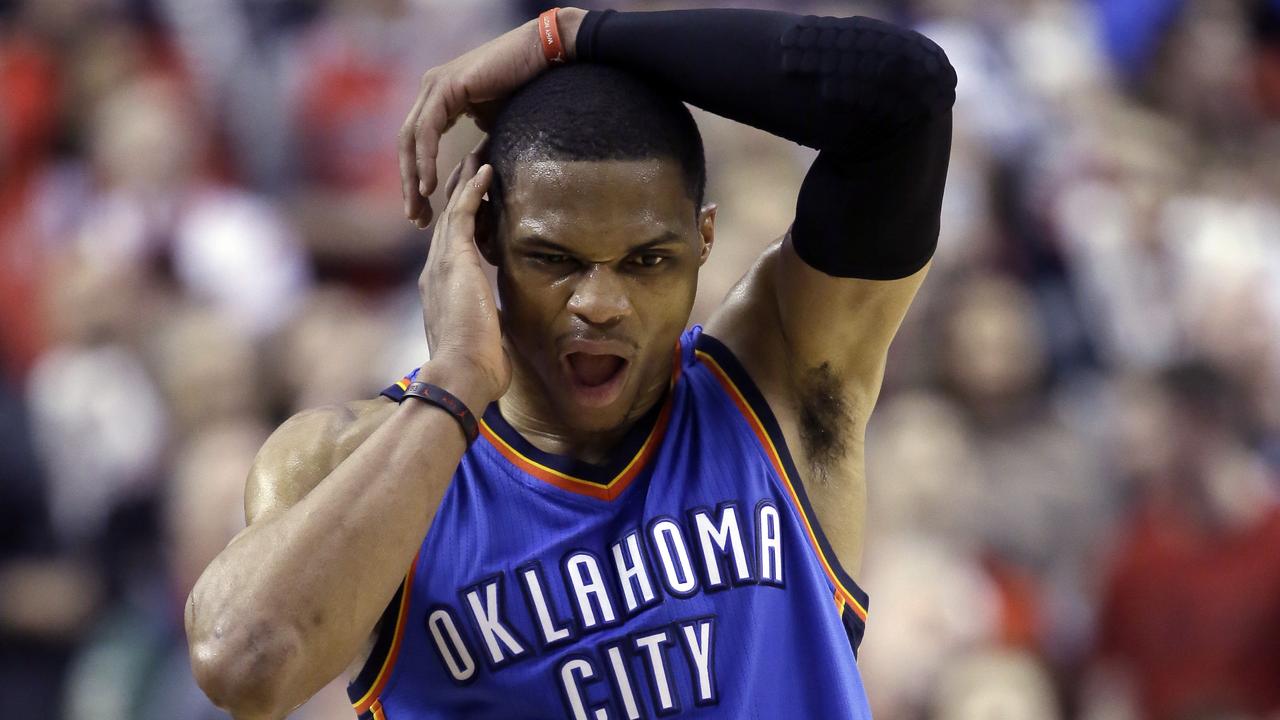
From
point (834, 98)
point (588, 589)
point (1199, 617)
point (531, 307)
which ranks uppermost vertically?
point (834, 98)

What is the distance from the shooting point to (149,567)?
6.66 meters

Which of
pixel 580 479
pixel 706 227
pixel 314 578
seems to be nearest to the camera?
pixel 314 578

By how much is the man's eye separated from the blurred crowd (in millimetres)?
3080

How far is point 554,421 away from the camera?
3.30m

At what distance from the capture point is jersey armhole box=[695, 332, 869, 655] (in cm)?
326

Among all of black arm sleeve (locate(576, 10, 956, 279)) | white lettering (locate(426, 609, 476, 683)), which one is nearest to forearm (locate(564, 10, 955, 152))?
black arm sleeve (locate(576, 10, 956, 279))

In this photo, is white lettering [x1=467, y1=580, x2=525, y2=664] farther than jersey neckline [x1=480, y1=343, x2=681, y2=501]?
No

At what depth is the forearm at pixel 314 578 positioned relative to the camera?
9.18ft

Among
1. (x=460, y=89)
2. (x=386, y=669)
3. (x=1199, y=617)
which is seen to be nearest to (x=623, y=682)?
(x=386, y=669)

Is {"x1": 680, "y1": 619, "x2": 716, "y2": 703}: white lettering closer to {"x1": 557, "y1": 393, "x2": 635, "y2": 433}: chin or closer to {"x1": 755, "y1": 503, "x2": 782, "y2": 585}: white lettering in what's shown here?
{"x1": 755, "y1": 503, "x2": 782, "y2": 585}: white lettering

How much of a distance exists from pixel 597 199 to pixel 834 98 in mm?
446

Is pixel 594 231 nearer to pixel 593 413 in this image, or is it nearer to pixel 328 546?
pixel 593 413

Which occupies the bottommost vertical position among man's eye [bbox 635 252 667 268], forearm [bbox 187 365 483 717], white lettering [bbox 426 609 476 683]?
white lettering [bbox 426 609 476 683]

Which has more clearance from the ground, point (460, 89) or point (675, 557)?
point (460, 89)
